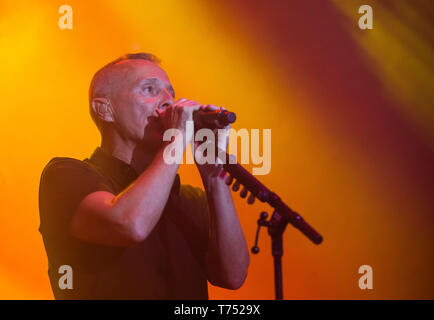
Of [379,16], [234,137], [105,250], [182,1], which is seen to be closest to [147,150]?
[105,250]

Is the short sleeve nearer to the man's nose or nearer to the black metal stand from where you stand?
the man's nose

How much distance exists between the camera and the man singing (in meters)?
1.37

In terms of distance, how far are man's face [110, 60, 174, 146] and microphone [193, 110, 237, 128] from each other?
8.5 inches

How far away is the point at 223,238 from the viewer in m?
1.64

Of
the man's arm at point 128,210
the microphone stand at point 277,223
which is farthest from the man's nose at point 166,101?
the microphone stand at point 277,223

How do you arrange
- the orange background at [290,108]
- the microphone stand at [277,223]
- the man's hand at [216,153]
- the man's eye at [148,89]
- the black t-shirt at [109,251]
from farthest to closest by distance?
the orange background at [290,108]
the man's eye at [148,89]
the man's hand at [216,153]
the black t-shirt at [109,251]
the microphone stand at [277,223]

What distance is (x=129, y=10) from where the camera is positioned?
2.31 metres

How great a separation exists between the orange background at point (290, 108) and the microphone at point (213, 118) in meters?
0.79

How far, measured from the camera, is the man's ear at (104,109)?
174 centimetres

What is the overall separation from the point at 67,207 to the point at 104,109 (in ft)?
1.42

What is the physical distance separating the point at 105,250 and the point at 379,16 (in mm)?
1628

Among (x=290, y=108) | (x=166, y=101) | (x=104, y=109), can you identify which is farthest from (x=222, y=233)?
(x=290, y=108)

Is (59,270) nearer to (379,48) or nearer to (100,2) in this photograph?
(100,2)
